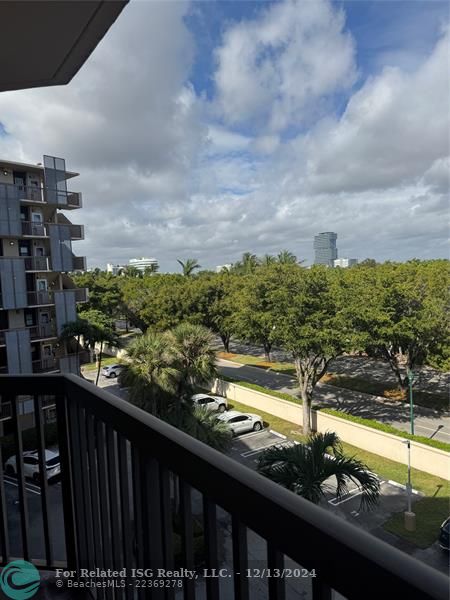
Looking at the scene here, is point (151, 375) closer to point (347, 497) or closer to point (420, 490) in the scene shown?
point (347, 497)

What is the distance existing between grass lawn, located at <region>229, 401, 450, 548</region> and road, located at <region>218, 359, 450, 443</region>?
2124 millimetres

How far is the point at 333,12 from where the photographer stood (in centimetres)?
369

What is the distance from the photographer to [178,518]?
853 millimetres

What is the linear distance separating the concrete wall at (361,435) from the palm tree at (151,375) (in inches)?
211

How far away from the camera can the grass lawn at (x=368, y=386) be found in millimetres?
13891

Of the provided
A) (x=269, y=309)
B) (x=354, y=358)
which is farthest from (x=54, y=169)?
(x=354, y=358)

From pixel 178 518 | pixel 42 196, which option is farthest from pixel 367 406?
pixel 178 518

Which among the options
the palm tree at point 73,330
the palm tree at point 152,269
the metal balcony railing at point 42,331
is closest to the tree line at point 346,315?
the palm tree at point 73,330

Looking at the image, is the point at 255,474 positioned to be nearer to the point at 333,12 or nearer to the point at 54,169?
the point at 333,12

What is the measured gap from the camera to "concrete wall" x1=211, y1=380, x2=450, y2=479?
8.91m

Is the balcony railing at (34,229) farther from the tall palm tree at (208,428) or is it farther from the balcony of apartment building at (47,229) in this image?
the tall palm tree at (208,428)

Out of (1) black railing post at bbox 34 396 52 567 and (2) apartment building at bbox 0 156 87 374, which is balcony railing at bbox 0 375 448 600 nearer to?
(1) black railing post at bbox 34 396 52 567

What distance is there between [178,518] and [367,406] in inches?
562

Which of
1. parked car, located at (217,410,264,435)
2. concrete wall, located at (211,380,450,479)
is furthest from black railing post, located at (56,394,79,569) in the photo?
parked car, located at (217,410,264,435)
